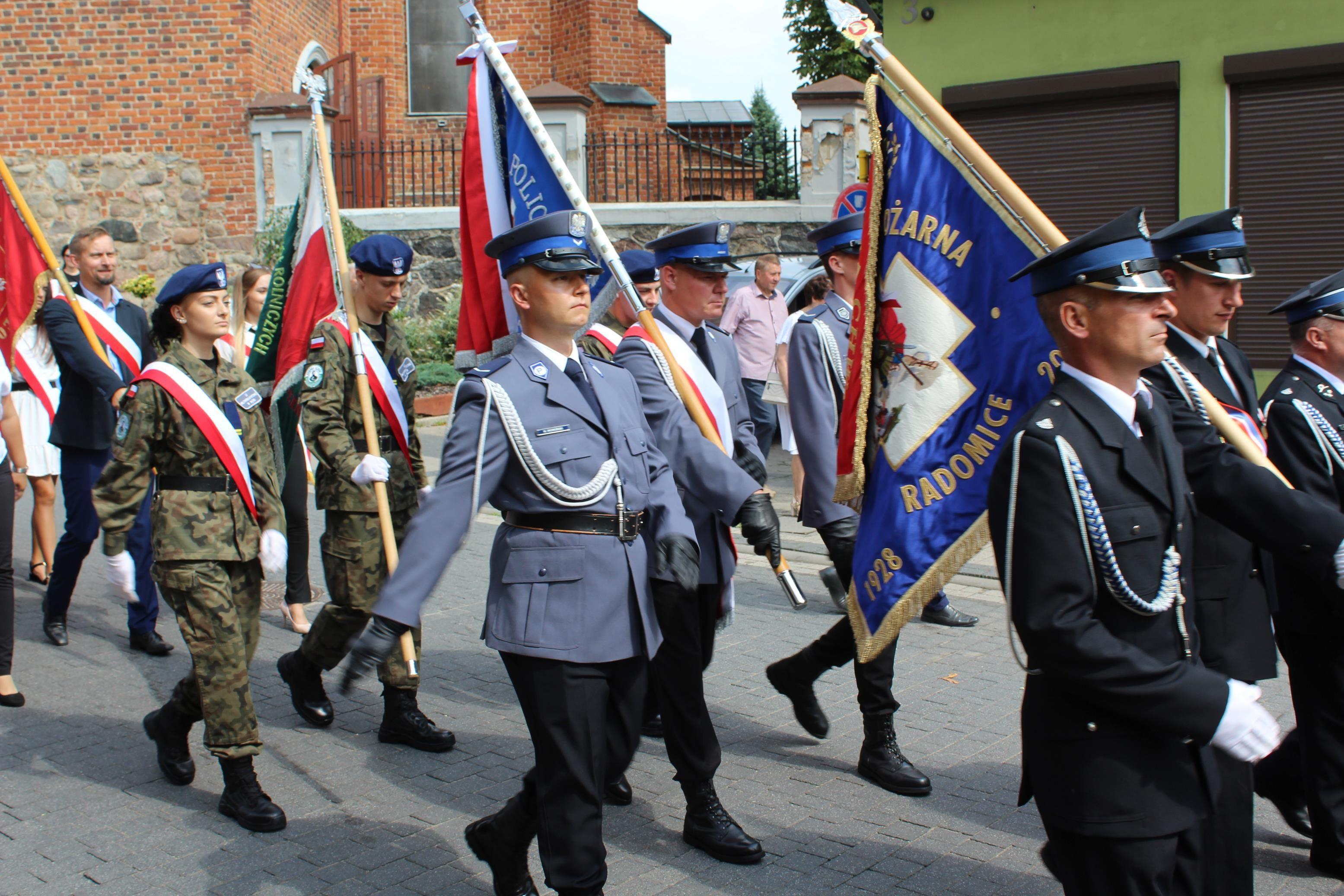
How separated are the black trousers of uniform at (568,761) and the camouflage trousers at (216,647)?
1560 mm

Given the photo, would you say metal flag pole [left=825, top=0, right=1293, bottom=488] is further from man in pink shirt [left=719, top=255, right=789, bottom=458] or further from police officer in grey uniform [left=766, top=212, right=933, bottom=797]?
man in pink shirt [left=719, top=255, right=789, bottom=458]

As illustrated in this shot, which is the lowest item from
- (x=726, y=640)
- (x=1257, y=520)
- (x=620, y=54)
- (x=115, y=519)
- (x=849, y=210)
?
(x=726, y=640)

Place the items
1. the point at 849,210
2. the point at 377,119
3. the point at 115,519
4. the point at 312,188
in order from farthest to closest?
the point at 377,119 < the point at 849,210 < the point at 312,188 < the point at 115,519

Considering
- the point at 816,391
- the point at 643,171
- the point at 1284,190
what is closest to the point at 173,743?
the point at 816,391

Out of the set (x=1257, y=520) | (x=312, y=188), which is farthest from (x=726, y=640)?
(x=1257, y=520)

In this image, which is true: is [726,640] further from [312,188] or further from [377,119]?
[377,119]

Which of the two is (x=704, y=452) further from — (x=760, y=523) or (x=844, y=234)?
(x=844, y=234)

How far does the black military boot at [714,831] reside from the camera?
412 cm

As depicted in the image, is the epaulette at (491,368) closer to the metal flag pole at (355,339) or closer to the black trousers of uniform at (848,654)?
the black trousers of uniform at (848,654)

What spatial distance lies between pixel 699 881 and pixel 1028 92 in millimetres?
8817

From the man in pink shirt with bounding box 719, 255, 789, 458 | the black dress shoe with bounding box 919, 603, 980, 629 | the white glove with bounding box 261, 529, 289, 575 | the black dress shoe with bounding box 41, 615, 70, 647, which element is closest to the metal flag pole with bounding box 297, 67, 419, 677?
the white glove with bounding box 261, 529, 289, 575

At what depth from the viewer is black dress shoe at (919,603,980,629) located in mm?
7039

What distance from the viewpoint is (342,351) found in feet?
17.4

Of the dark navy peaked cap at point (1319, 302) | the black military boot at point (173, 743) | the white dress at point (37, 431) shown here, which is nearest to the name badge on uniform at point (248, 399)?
the black military boot at point (173, 743)
